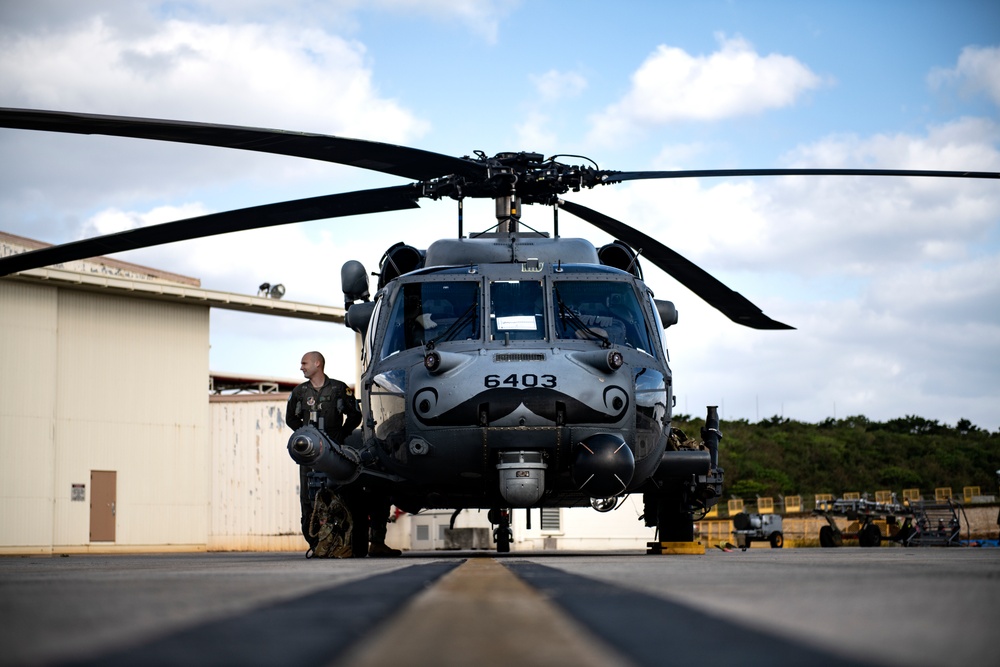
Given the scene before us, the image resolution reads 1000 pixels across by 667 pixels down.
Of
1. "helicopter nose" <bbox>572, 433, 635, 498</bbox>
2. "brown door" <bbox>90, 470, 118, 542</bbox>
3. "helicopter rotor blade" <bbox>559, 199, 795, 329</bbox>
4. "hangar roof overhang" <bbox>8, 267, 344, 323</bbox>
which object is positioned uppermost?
"hangar roof overhang" <bbox>8, 267, 344, 323</bbox>

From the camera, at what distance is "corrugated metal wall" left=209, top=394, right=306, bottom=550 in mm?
31797

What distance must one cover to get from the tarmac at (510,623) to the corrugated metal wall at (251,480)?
29.2 meters

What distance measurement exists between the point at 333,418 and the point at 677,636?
9248 millimetres

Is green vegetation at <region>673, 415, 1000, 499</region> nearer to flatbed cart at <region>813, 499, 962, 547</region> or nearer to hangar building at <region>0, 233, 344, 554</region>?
flatbed cart at <region>813, 499, 962, 547</region>

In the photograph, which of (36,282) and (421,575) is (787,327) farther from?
(36,282)

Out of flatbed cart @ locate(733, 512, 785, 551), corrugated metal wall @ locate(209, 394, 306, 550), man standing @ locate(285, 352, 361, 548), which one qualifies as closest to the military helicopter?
man standing @ locate(285, 352, 361, 548)

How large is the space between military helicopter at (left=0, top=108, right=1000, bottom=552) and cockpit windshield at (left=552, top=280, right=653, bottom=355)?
1 cm

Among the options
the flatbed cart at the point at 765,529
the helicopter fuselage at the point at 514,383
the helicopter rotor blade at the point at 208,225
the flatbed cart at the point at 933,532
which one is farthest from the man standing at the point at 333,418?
the flatbed cart at the point at 765,529

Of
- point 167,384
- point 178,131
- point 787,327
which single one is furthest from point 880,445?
point 178,131

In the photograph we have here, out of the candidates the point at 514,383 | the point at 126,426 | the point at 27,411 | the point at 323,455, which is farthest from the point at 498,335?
the point at 126,426

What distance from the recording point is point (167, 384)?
31.0m

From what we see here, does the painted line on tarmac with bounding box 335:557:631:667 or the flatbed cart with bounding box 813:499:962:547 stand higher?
the painted line on tarmac with bounding box 335:557:631:667

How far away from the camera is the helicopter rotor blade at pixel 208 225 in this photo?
10.3 meters

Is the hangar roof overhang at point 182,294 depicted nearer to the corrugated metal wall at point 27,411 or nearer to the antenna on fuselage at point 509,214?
the corrugated metal wall at point 27,411
